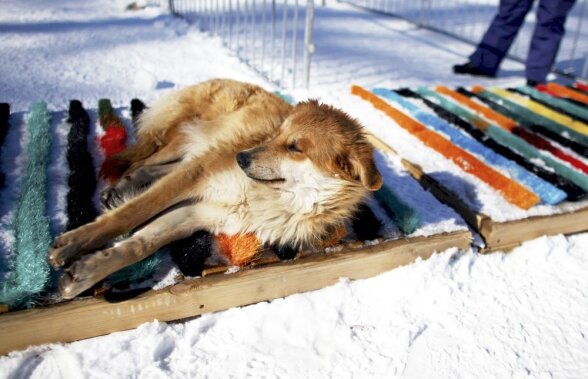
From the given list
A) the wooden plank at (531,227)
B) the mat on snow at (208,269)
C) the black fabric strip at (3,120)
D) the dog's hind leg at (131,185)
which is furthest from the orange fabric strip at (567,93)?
the black fabric strip at (3,120)

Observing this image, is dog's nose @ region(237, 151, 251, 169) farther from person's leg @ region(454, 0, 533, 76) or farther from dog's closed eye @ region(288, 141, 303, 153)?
person's leg @ region(454, 0, 533, 76)

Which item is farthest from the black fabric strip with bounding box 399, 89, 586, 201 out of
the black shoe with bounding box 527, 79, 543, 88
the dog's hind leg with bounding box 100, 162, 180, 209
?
the dog's hind leg with bounding box 100, 162, 180, 209

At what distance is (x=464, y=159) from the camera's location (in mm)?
3434

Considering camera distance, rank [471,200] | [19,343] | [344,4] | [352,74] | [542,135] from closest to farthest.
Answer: [19,343] < [471,200] < [542,135] < [352,74] < [344,4]

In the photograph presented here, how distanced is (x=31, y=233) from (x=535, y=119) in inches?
167

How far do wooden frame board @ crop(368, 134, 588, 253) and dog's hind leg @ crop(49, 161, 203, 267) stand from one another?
1665mm

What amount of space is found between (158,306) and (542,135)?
3657mm

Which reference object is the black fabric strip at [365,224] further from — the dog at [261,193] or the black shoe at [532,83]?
the black shoe at [532,83]

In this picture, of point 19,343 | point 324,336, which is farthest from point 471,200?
point 19,343

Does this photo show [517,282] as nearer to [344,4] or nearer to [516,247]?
[516,247]

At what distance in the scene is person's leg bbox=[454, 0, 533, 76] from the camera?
17.7ft

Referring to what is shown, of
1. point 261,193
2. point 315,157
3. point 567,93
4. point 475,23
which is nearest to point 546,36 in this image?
point 567,93

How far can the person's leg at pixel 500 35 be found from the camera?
539cm

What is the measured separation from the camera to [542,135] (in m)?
4.11
